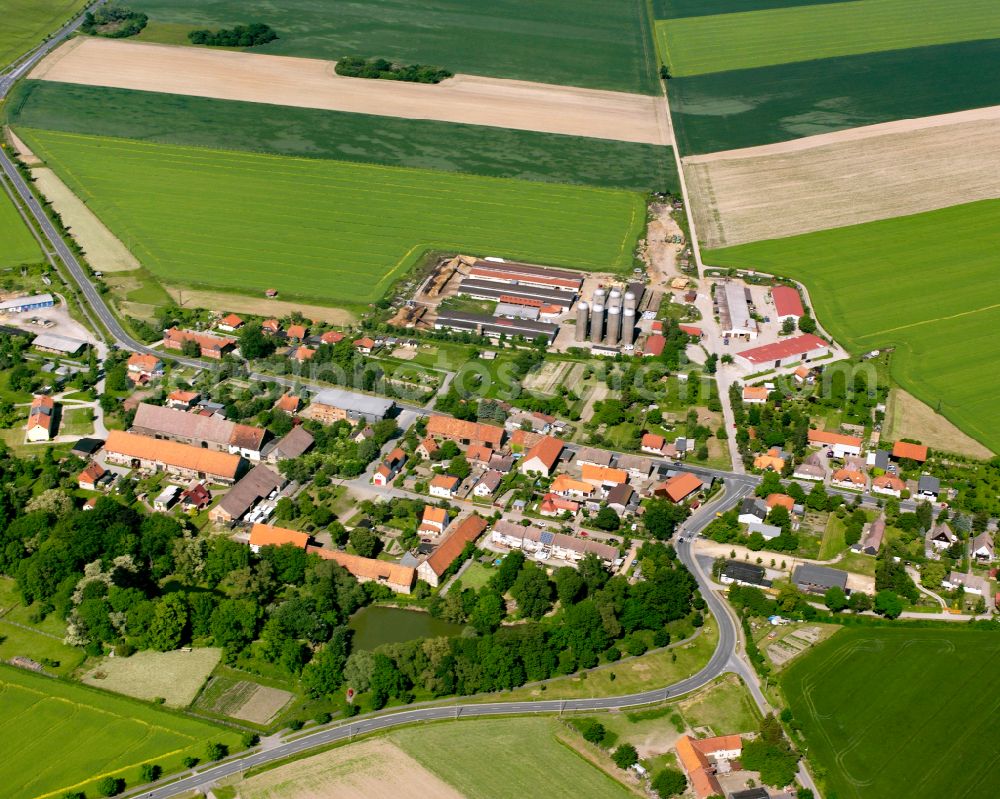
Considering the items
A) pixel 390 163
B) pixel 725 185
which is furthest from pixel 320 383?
pixel 725 185

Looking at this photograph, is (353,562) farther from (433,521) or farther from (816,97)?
(816,97)

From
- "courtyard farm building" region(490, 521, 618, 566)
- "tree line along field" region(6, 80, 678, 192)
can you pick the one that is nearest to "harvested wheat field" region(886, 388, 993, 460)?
"courtyard farm building" region(490, 521, 618, 566)

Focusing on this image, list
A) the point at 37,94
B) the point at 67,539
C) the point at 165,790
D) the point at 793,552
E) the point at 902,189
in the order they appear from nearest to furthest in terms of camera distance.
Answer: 1. the point at 165,790
2. the point at 67,539
3. the point at 793,552
4. the point at 902,189
5. the point at 37,94

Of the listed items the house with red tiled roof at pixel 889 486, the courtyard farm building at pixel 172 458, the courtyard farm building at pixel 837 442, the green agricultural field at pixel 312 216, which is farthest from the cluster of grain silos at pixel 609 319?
the courtyard farm building at pixel 172 458

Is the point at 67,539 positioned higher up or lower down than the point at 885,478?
higher up

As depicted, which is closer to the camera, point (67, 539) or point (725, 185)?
point (67, 539)

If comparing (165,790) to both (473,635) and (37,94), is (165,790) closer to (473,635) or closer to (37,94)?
(473,635)
